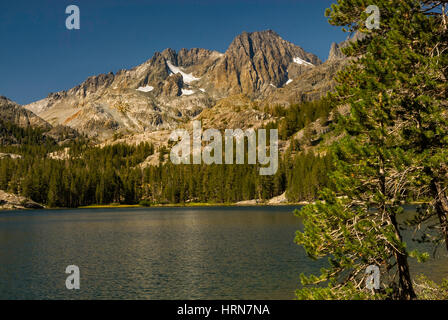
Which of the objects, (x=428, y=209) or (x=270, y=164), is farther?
(x=270, y=164)

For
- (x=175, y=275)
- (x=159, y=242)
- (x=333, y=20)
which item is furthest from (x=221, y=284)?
(x=159, y=242)

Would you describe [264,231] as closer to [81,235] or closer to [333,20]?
[81,235]

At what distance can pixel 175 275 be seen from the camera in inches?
1543

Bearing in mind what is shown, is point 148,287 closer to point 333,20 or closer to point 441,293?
point 441,293

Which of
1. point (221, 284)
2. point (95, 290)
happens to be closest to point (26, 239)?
point (95, 290)

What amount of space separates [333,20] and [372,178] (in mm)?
10408

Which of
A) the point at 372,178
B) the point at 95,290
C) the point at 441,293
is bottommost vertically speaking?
the point at 95,290

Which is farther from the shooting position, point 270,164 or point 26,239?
point 270,164
